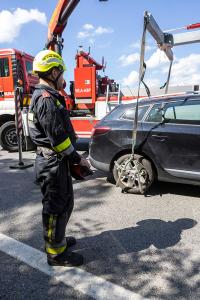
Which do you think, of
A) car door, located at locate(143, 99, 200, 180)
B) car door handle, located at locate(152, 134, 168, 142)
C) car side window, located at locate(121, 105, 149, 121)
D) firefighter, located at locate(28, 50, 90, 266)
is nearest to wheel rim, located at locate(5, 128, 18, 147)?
car side window, located at locate(121, 105, 149, 121)

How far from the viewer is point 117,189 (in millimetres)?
5480

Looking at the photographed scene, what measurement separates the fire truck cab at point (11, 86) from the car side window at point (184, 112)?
4863 mm

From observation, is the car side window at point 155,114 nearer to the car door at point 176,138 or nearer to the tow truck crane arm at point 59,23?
the car door at point 176,138

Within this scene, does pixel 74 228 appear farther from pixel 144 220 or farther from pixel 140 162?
pixel 140 162

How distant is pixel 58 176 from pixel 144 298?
128 centimetres

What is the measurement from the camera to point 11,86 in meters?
9.02

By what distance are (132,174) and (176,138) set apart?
0.92 metres

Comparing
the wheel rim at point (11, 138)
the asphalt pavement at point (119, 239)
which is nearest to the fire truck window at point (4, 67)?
the wheel rim at point (11, 138)

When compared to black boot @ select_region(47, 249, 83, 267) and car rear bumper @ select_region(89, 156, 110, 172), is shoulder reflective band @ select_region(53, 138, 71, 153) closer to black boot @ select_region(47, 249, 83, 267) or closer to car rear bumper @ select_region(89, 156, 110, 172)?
black boot @ select_region(47, 249, 83, 267)

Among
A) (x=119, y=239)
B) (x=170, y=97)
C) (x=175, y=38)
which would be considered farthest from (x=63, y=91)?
(x=119, y=239)

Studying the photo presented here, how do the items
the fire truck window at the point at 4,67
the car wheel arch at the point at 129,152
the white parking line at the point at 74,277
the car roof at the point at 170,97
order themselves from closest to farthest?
the white parking line at the point at 74,277
the car roof at the point at 170,97
the car wheel arch at the point at 129,152
the fire truck window at the point at 4,67

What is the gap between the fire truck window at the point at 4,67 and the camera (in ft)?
29.2

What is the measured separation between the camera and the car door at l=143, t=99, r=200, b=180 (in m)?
4.79

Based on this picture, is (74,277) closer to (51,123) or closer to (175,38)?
(51,123)
